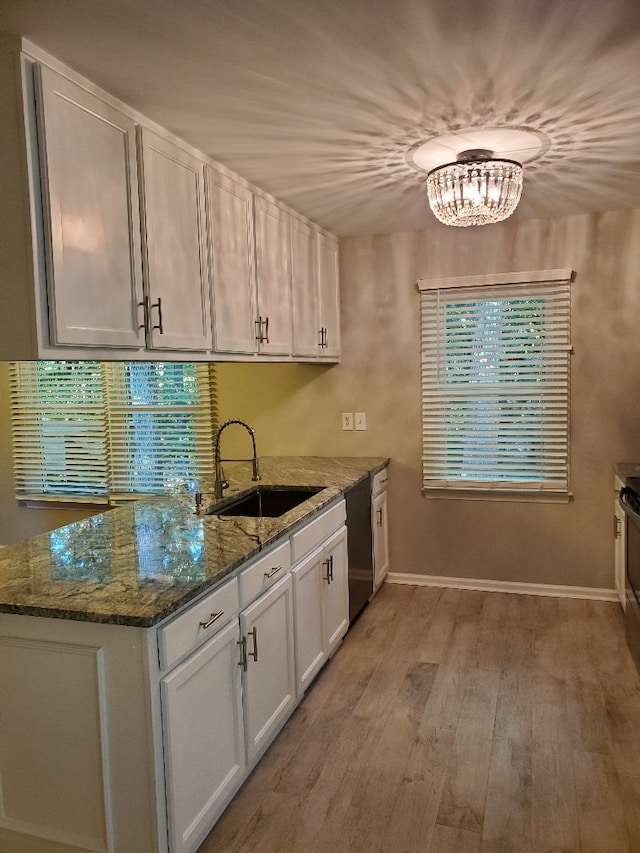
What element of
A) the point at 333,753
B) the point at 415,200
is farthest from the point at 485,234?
the point at 333,753

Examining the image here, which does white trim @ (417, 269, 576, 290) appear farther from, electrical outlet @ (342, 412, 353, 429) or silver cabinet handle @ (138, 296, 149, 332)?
silver cabinet handle @ (138, 296, 149, 332)

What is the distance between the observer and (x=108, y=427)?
4.76 m

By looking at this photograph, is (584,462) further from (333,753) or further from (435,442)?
(333,753)

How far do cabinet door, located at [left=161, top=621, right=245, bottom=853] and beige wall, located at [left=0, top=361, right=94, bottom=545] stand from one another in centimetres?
322

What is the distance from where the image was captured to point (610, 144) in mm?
2619

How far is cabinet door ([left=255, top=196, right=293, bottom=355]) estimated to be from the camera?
3.24 m

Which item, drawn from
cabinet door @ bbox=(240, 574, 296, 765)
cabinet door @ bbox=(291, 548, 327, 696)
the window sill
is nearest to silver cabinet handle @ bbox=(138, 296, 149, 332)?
cabinet door @ bbox=(240, 574, 296, 765)

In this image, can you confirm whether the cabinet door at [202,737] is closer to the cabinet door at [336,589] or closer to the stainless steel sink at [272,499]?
the cabinet door at [336,589]

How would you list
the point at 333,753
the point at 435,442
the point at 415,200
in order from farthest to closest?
the point at 435,442 < the point at 415,200 < the point at 333,753

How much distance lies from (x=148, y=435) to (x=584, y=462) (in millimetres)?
2879

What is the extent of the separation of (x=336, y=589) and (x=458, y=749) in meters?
0.99

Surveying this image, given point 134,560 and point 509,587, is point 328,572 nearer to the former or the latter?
point 134,560

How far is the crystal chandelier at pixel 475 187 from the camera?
259 centimetres

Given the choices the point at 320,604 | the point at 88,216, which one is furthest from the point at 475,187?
the point at 320,604
